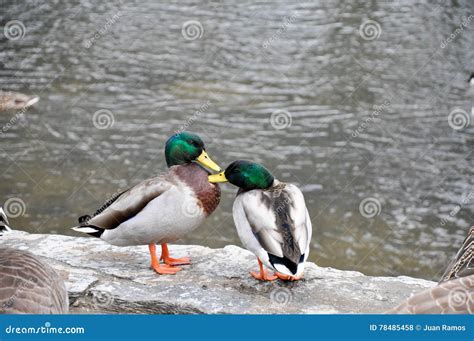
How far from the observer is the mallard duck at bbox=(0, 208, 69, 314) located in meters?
2.96

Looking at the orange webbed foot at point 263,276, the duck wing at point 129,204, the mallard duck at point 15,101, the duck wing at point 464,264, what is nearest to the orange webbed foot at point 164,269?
the duck wing at point 129,204

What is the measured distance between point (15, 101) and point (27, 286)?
17.1ft

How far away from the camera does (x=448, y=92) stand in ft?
27.6

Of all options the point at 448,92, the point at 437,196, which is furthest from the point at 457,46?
the point at 437,196

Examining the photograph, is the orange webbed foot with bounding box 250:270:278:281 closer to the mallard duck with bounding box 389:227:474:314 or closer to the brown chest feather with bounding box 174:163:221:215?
the brown chest feather with bounding box 174:163:221:215

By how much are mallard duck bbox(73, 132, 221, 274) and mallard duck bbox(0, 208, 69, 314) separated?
0.73m

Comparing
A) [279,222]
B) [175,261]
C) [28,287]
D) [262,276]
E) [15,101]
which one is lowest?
[15,101]

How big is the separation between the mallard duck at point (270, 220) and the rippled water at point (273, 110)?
1578 millimetres

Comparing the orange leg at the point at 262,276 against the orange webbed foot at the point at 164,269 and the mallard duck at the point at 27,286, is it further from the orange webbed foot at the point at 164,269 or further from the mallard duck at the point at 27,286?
the mallard duck at the point at 27,286

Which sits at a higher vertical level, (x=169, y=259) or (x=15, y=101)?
(x=169, y=259)

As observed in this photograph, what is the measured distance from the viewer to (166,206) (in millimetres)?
3996

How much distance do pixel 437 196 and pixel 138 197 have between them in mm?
3106

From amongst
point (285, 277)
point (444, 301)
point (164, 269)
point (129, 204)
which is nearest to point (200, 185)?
point (129, 204)

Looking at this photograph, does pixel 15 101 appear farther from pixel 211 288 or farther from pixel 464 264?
pixel 464 264
